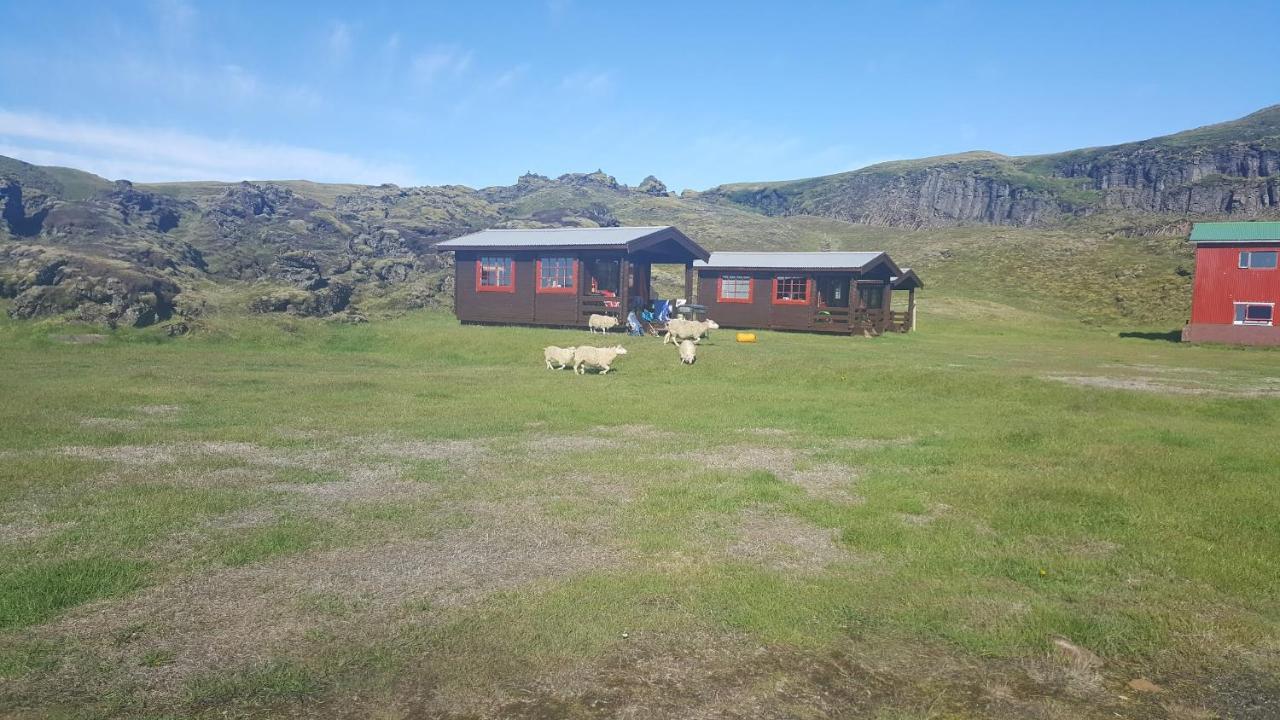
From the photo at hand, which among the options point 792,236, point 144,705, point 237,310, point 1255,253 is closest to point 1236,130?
point 792,236

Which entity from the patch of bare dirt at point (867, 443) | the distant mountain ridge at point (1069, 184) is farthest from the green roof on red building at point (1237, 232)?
the distant mountain ridge at point (1069, 184)

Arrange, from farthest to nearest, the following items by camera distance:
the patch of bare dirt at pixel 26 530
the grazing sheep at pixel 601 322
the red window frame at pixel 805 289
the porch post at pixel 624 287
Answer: the red window frame at pixel 805 289 < the porch post at pixel 624 287 < the grazing sheep at pixel 601 322 < the patch of bare dirt at pixel 26 530

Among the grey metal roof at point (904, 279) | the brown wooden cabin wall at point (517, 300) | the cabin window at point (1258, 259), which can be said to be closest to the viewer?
the cabin window at point (1258, 259)

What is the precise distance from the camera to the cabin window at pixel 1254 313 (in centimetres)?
3412

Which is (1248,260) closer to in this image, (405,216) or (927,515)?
(927,515)

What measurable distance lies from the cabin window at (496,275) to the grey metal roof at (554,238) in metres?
0.91

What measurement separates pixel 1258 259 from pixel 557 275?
1230 inches

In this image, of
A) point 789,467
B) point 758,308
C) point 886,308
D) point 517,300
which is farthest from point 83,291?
point 886,308

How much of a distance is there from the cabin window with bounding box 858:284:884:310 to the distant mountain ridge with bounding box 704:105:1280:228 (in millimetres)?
99855

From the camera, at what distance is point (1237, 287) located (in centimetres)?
3456

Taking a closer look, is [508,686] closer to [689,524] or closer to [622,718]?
[622,718]

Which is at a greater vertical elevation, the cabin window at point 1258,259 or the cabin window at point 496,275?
the cabin window at point 1258,259

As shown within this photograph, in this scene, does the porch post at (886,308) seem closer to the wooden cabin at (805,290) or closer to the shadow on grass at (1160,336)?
the wooden cabin at (805,290)

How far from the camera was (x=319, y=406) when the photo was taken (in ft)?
49.3
